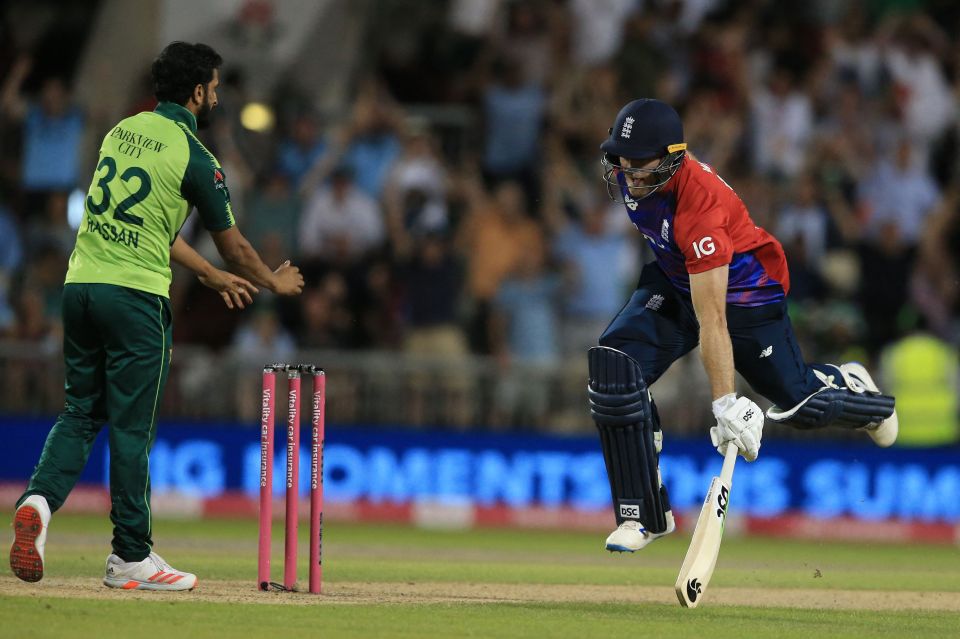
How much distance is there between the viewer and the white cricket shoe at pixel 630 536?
7.75 meters

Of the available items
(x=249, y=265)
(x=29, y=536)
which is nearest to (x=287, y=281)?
(x=249, y=265)

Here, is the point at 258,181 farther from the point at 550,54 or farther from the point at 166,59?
the point at 166,59

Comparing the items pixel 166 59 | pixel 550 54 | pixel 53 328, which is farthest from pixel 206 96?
pixel 550 54

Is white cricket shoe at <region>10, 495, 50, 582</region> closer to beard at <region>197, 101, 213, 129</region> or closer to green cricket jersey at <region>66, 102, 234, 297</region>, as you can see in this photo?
green cricket jersey at <region>66, 102, 234, 297</region>

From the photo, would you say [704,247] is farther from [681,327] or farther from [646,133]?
[681,327]

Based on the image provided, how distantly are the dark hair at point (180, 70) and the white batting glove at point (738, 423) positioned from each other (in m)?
A: 2.82

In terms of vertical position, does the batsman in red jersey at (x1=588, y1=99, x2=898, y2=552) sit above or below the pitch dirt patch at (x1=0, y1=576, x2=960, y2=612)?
above

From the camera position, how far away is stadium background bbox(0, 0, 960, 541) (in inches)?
564

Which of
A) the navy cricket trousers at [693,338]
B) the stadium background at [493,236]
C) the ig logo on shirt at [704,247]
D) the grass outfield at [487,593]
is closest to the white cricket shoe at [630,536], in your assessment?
the grass outfield at [487,593]

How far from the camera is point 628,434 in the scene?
795 centimetres

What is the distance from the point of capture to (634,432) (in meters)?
7.93

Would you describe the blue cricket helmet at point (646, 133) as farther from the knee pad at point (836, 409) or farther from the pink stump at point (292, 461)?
the pink stump at point (292, 461)

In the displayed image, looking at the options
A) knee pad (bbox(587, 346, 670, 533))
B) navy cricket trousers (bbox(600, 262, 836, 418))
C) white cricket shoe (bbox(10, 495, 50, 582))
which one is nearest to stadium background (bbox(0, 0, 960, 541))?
navy cricket trousers (bbox(600, 262, 836, 418))

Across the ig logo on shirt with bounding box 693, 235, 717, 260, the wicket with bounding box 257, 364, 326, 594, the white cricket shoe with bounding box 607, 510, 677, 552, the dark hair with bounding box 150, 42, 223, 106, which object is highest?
the dark hair with bounding box 150, 42, 223, 106
